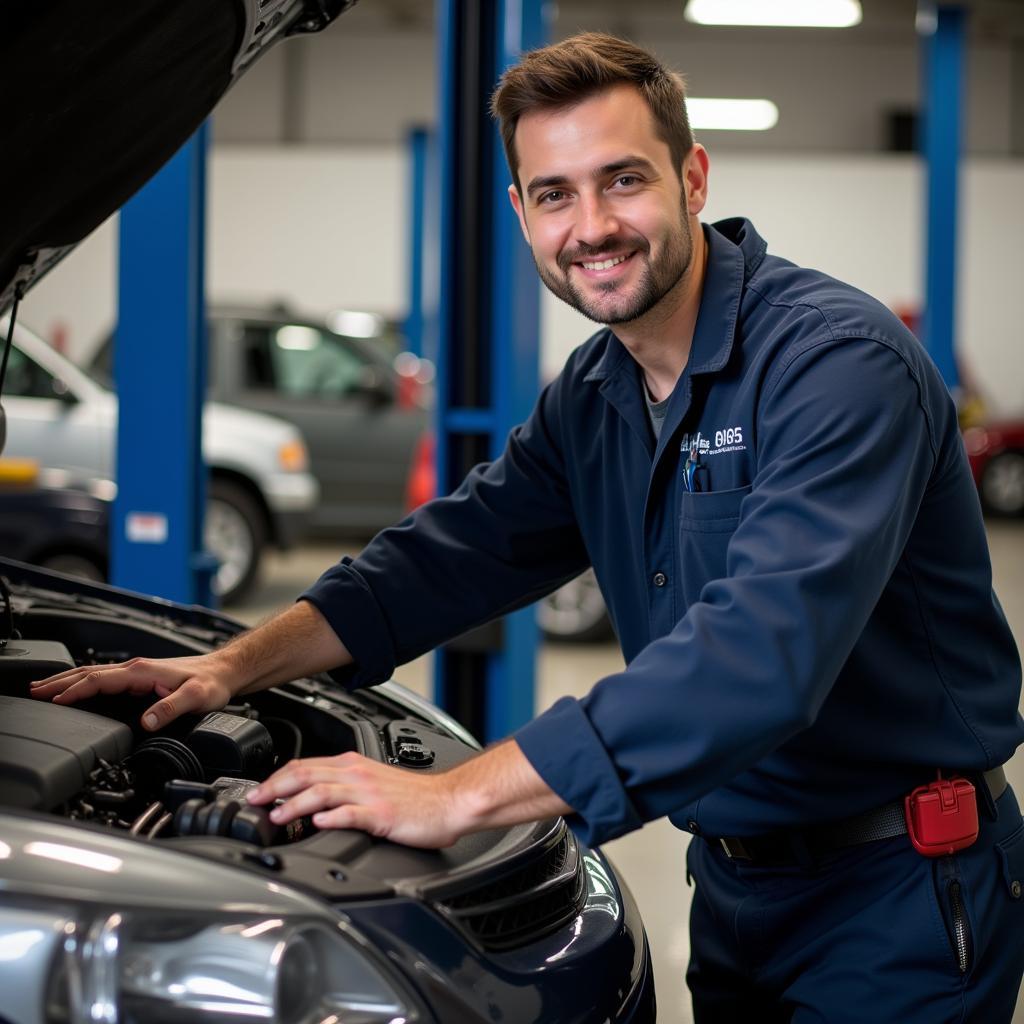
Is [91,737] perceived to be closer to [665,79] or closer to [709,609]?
[709,609]

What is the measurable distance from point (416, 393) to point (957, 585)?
23.5ft

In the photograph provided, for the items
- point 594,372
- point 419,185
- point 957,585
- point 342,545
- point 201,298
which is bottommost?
point 342,545

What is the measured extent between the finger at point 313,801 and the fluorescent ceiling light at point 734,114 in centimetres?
1458

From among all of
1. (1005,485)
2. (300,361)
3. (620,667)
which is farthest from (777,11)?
(620,667)

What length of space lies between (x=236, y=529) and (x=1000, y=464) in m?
7.50

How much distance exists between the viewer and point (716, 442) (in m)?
1.66

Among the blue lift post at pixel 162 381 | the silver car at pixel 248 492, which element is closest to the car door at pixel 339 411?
the silver car at pixel 248 492

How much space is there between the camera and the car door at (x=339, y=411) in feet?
27.4

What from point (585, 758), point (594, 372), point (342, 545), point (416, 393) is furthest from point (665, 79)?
point (342, 545)

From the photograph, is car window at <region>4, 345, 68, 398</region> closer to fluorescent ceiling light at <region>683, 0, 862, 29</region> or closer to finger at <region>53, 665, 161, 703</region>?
finger at <region>53, 665, 161, 703</region>

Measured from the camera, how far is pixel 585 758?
1.34 metres

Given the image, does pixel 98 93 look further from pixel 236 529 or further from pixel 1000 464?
pixel 1000 464

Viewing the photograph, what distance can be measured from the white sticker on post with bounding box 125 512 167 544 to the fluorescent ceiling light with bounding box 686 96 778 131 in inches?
476

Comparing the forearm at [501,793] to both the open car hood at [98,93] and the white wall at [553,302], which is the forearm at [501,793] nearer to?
the open car hood at [98,93]
